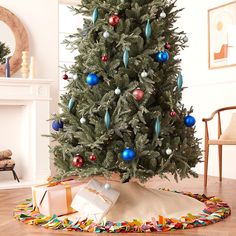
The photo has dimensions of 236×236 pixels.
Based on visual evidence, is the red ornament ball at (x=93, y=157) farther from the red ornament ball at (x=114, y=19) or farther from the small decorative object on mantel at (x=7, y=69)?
the small decorative object on mantel at (x=7, y=69)

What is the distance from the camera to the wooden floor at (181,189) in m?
2.24

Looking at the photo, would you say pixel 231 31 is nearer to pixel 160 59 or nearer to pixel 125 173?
pixel 160 59

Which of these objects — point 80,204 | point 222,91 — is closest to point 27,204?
point 80,204

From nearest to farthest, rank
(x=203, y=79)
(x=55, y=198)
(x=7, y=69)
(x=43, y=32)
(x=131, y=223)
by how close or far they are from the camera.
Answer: (x=131, y=223)
(x=55, y=198)
(x=7, y=69)
(x=43, y=32)
(x=203, y=79)

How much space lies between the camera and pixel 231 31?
4691 mm

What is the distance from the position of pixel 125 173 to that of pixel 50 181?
0.50m

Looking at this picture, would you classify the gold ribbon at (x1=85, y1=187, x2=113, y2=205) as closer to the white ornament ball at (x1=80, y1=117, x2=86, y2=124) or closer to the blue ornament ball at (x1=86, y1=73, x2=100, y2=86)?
the white ornament ball at (x1=80, y1=117, x2=86, y2=124)

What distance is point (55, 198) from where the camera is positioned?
2.56 meters

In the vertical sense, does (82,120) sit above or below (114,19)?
below

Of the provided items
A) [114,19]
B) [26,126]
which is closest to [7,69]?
[26,126]

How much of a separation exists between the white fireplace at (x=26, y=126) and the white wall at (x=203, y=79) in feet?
5.81

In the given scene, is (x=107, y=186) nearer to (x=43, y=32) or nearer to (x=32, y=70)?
(x=32, y=70)

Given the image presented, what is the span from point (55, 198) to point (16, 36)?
2523mm

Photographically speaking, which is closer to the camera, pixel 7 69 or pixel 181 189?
pixel 181 189
